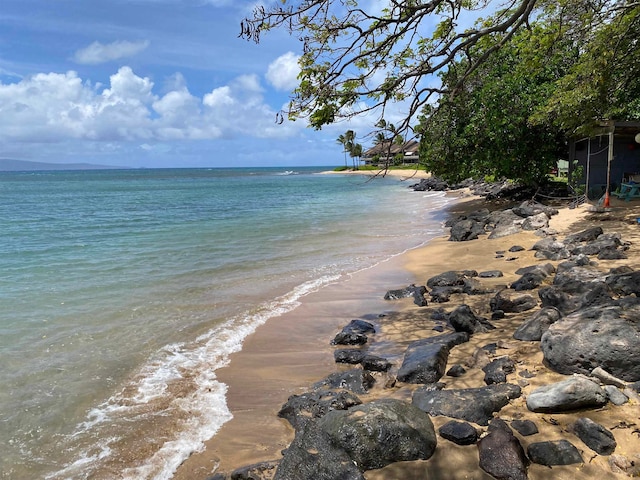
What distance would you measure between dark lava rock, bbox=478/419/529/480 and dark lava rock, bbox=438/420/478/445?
0.08 metres

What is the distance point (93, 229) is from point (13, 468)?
18.1 metres

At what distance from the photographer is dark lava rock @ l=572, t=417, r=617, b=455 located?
3352 millimetres

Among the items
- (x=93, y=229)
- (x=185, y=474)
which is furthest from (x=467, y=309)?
(x=93, y=229)

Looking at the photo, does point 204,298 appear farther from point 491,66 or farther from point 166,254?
point 491,66

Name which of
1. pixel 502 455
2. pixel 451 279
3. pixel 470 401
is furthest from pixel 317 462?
pixel 451 279

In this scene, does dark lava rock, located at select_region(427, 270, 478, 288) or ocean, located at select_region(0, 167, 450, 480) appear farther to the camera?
dark lava rock, located at select_region(427, 270, 478, 288)

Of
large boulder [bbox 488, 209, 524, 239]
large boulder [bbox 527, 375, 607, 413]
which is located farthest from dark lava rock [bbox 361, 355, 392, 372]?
large boulder [bbox 488, 209, 524, 239]

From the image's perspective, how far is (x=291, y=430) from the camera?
463 centimetres

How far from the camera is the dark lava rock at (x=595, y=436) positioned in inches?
132

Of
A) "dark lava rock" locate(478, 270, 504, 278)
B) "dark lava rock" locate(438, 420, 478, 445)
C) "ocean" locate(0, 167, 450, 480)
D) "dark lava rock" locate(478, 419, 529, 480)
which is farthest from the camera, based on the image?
"dark lava rock" locate(478, 270, 504, 278)

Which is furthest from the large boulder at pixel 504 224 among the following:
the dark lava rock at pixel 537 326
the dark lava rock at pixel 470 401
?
the dark lava rock at pixel 470 401

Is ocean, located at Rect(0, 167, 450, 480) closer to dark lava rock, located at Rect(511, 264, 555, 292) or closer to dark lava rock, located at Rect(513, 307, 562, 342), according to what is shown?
dark lava rock, located at Rect(513, 307, 562, 342)

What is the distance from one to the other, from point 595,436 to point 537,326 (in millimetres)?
2341

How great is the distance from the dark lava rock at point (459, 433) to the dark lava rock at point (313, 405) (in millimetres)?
1178
